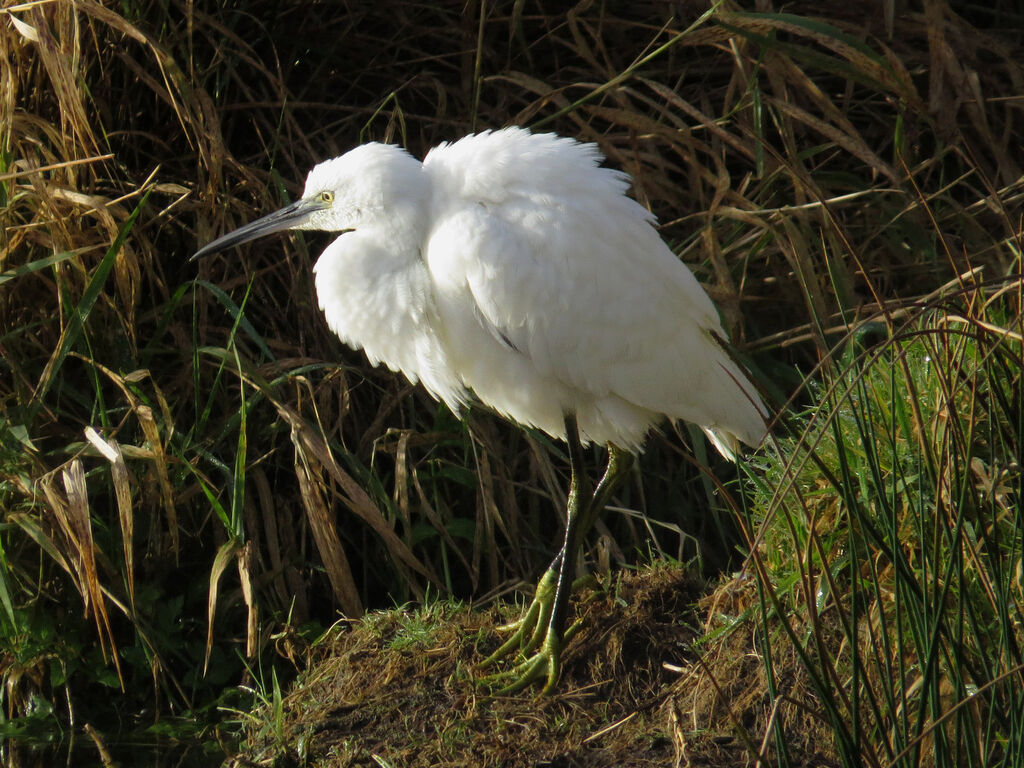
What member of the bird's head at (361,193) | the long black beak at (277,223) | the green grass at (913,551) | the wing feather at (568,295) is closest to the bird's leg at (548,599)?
the wing feather at (568,295)

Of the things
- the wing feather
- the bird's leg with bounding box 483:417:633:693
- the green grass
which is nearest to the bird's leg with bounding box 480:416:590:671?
the bird's leg with bounding box 483:417:633:693

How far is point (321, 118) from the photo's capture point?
13.3ft

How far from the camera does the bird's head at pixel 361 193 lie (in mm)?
2768

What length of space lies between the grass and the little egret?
303 millimetres

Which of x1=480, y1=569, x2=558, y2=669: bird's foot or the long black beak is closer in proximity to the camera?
x1=480, y1=569, x2=558, y2=669: bird's foot

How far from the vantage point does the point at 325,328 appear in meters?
3.67

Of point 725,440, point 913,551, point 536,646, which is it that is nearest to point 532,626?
point 536,646

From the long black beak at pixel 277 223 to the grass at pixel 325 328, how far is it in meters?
0.13

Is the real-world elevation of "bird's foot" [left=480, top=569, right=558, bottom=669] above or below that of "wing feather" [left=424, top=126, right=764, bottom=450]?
below

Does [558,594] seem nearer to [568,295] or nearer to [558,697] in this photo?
[558,697]

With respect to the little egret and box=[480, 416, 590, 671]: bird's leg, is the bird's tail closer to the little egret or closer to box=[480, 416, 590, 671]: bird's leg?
the little egret

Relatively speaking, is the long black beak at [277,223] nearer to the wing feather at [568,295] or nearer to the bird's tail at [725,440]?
the wing feather at [568,295]

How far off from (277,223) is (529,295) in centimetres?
73

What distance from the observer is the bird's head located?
9.08 ft
